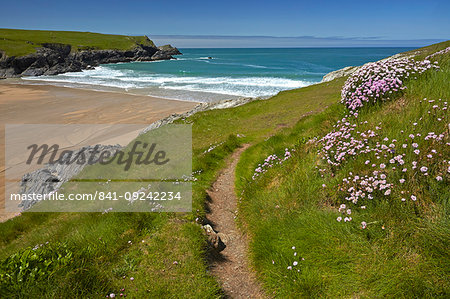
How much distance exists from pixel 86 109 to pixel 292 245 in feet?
137

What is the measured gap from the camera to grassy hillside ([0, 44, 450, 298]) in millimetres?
4286

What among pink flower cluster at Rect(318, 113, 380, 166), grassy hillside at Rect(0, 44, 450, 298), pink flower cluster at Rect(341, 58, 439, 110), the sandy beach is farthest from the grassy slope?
the sandy beach

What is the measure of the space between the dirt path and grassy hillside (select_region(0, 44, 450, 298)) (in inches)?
13.5

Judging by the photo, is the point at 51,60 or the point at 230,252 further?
the point at 51,60

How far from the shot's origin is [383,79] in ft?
28.5

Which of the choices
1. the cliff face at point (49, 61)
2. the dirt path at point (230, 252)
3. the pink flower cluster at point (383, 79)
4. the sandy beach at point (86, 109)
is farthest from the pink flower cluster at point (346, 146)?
the cliff face at point (49, 61)

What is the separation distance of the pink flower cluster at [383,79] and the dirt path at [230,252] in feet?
17.4

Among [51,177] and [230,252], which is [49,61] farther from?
[230,252]

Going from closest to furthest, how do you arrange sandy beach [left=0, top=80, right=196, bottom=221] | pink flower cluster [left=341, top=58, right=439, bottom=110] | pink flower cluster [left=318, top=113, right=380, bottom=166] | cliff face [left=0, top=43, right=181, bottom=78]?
1. pink flower cluster [left=318, top=113, right=380, bottom=166]
2. pink flower cluster [left=341, top=58, right=439, bottom=110]
3. sandy beach [left=0, top=80, right=196, bottom=221]
4. cliff face [left=0, top=43, right=181, bottom=78]

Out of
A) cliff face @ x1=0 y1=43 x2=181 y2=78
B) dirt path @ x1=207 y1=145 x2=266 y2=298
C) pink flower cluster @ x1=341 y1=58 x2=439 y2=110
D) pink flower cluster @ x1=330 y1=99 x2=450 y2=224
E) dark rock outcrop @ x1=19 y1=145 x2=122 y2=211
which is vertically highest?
cliff face @ x1=0 y1=43 x2=181 y2=78

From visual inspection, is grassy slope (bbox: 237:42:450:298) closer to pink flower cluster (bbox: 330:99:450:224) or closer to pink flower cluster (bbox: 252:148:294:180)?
pink flower cluster (bbox: 330:99:450:224)

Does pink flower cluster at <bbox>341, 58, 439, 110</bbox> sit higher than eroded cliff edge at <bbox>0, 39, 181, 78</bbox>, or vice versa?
eroded cliff edge at <bbox>0, 39, 181, 78</bbox>

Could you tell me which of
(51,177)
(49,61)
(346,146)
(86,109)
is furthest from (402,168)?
(49,61)

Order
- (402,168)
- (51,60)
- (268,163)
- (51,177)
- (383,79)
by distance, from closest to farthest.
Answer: (402,168) → (383,79) → (268,163) → (51,177) → (51,60)
